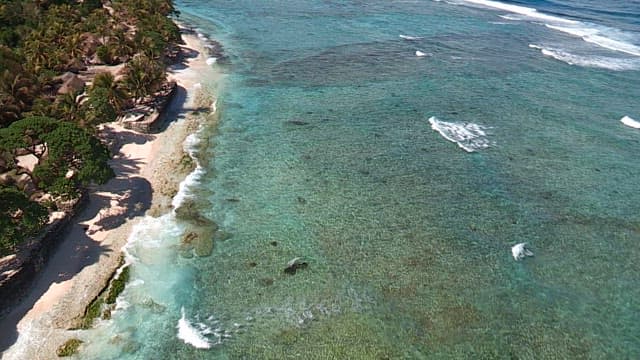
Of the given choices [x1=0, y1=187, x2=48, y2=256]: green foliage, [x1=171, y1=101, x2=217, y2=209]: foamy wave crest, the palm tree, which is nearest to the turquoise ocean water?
[x1=171, y1=101, x2=217, y2=209]: foamy wave crest

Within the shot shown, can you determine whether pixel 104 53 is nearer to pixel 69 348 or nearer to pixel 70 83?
pixel 70 83

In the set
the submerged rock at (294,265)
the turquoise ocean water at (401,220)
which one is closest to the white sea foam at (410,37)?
the turquoise ocean water at (401,220)

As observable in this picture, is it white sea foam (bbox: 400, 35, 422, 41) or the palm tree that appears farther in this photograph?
white sea foam (bbox: 400, 35, 422, 41)

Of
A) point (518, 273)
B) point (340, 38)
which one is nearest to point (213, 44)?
point (340, 38)

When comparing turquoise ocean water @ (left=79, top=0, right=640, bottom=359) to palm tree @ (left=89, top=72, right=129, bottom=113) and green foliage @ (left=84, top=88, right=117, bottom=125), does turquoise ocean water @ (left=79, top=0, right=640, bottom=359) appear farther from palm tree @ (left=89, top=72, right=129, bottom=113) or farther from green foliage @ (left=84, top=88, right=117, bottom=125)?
green foliage @ (left=84, top=88, right=117, bottom=125)

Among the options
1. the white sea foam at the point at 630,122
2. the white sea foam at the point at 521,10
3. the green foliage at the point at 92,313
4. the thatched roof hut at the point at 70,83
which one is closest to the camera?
the green foliage at the point at 92,313

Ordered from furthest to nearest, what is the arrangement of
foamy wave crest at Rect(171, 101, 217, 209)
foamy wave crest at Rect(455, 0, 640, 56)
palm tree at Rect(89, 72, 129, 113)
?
1. foamy wave crest at Rect(455, 0, 640, 56)
2. palm tree at Rect(89, 72, 129, 113)
3. foamy wave crest at Rect(171, 101, 217, 209)

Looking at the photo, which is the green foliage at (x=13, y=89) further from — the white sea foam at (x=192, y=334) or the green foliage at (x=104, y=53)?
the white sea foam at (x=192, y=334)
